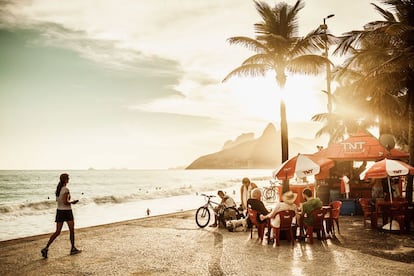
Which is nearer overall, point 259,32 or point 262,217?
point 262,217


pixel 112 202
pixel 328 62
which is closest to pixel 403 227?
pixel 328 62

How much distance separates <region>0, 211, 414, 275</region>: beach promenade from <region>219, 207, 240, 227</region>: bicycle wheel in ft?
2.28

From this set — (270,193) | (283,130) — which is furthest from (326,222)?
(270,193)

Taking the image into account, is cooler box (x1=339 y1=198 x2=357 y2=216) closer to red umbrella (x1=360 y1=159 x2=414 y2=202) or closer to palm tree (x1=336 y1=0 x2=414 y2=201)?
palm tree (x1=336 y1=0 x2=414 y2=201)

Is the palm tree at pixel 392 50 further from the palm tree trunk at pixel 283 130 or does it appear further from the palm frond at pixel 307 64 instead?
the palm tree trunk at pixel 283 130

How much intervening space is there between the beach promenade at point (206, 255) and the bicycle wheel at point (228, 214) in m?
0.69

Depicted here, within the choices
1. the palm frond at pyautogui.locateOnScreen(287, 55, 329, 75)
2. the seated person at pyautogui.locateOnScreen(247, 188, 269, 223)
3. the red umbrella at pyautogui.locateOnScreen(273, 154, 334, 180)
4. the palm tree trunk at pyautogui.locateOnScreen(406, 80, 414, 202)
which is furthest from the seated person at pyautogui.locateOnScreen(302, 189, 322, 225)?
the palm frond at pyautogui.locateOnScreen(287, 55, 329, 75)

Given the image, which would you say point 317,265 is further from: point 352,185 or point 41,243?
point 352,185

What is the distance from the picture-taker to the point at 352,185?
17.4 m

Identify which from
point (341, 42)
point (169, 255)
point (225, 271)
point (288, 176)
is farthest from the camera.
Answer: point (341, 42)

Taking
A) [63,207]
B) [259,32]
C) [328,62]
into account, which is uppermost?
[259,32]

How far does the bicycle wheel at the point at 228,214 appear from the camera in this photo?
13086mm

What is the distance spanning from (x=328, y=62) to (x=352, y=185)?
6263 millimetres

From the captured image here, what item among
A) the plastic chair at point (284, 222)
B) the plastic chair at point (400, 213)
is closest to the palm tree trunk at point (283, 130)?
the plastic chair at point (400, 213)
